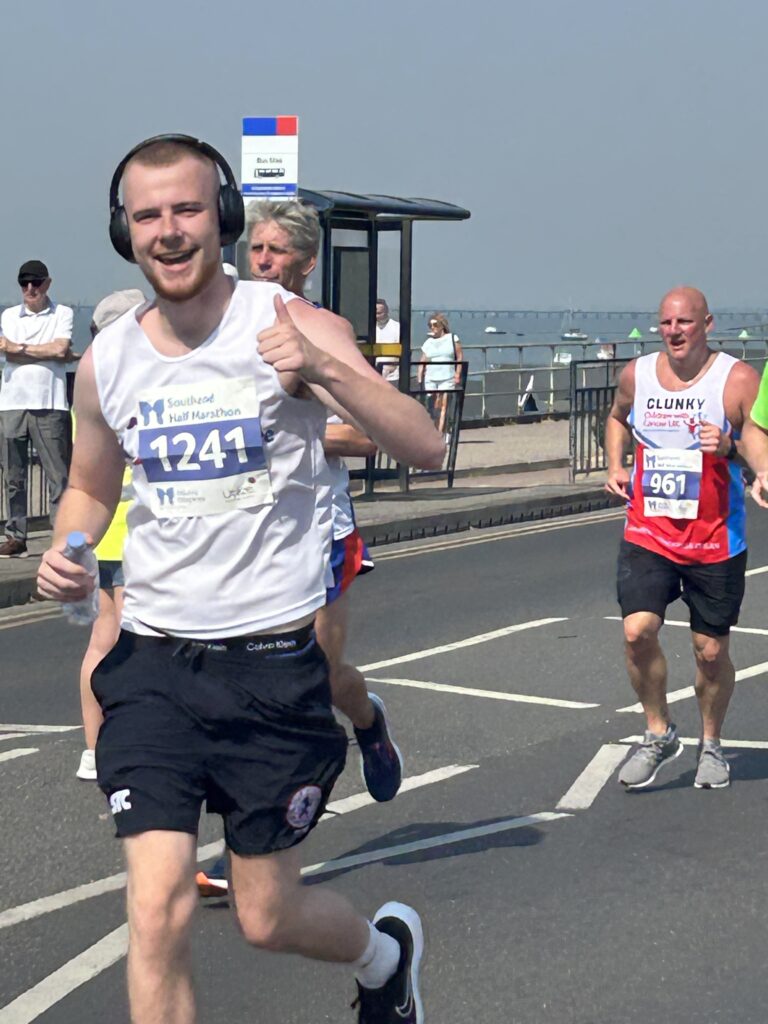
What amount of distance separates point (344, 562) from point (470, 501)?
11.6 meters

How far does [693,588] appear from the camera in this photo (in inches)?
276

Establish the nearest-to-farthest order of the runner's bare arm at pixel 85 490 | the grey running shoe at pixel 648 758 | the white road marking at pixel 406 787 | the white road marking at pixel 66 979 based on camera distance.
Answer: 1. the runner's bare arm at pixel 85 490
2. the white road marking at pixel 66 979
3. the white road marking at pixel 406 787
4. the grey running shoe at pixel 648 758

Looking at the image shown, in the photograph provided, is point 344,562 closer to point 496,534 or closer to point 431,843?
point 431,843

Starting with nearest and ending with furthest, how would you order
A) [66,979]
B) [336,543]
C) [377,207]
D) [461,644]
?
[66,979]
[336,543]
[461,644]
[377,207]

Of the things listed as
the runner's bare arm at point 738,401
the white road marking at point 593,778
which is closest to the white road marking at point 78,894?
the white road marking at point 593,778

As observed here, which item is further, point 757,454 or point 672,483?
point 672,483

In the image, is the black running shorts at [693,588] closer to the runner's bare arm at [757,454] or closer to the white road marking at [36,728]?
the runner's bare arm at [757,454]

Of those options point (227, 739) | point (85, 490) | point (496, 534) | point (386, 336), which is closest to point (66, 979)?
point (227, 739)

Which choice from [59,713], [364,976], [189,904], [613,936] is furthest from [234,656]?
[59,713]

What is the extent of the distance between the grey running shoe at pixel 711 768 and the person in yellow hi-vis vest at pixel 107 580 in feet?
7.39

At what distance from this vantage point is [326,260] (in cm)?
1692

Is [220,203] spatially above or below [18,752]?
above

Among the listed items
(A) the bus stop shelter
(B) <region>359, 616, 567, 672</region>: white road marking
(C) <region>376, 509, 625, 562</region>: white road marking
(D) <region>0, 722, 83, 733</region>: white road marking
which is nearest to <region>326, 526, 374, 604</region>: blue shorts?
(D) <region>0, 722, 83, 733</region>: white road marking

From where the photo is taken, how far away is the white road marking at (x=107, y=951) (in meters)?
4.59
